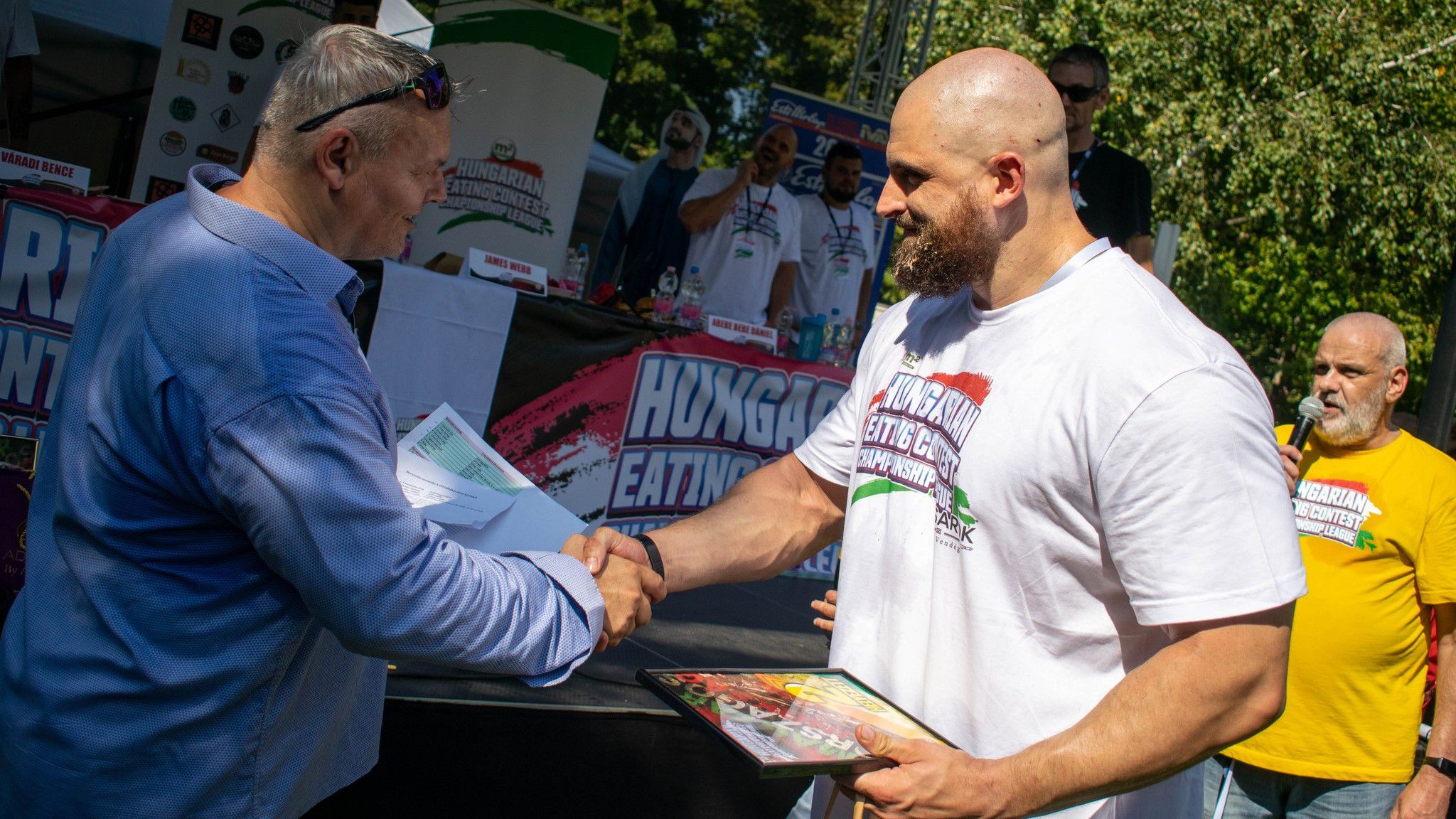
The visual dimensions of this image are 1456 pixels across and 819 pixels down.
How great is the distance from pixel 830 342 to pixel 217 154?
3.69 m

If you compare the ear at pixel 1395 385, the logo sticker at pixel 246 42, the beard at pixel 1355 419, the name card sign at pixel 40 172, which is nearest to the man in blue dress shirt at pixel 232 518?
the beard at pixel 1355 419

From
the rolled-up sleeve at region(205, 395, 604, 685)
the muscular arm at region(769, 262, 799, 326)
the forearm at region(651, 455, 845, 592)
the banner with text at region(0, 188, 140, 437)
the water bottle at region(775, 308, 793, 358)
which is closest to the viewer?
the rolled-up sleeve at region(205, 395, 604, 685)

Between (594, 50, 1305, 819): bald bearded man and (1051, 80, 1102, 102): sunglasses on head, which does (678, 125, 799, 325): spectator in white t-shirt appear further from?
(594, 50, 1305, 819): bald bearded man

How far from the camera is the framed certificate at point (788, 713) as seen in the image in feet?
4.93

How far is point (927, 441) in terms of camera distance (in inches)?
80.5

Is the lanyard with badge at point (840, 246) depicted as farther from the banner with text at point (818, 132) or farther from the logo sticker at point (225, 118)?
the logo sticker at point (225, 118)

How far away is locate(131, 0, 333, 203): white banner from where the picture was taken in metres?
5.70

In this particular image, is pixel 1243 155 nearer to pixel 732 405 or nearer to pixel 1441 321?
pixel 1441 321

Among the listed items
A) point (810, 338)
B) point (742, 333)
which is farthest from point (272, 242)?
point (810, 338)

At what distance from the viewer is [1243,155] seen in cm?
1538

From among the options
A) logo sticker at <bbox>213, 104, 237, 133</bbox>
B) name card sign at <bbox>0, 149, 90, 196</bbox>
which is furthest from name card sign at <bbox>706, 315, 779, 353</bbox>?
name card sign at <bbox>0, 149, 90, 196</bbox>

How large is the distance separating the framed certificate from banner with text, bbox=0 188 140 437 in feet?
12.1

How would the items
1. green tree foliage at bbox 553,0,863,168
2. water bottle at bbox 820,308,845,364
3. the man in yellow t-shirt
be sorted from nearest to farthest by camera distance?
the man in yellow t-shirt < water bottle at bbox 820,308,845,364 < green tree foliage at bbox 553,0,863,168

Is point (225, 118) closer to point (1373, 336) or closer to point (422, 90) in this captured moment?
point (422, 90)
